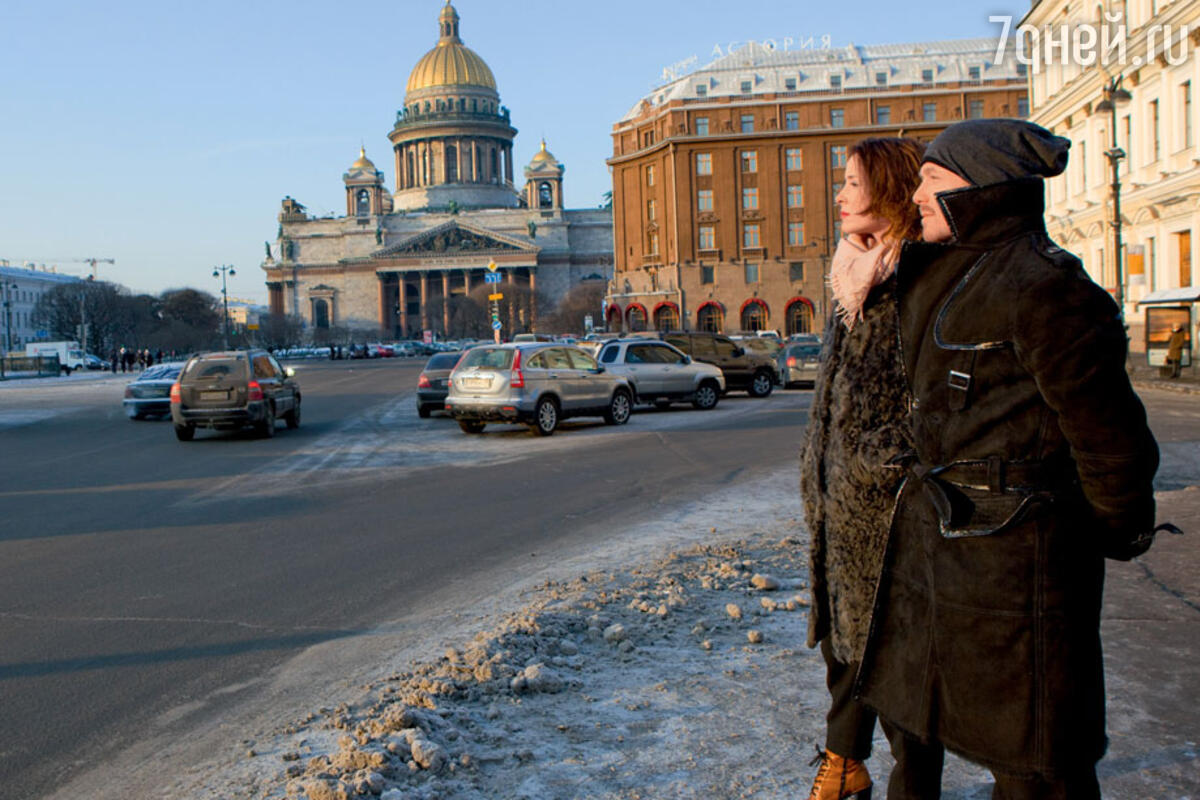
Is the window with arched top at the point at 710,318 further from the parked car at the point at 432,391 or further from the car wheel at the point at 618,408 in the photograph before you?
the car wheel at the point at 618,408

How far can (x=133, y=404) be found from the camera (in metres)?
24.9

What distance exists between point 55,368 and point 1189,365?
64.6 metres

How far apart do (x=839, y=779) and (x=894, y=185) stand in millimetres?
1718

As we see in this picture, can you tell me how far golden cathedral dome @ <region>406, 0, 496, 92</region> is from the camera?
131250 mm

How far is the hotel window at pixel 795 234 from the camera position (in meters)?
74.9

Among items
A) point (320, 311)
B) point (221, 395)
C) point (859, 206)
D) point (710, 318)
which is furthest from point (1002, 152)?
point (320, 311)

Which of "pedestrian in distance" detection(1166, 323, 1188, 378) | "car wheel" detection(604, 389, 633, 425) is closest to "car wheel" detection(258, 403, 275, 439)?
"car wheel" detection(604, 389, 633, 425)

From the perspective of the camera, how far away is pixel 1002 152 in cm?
257

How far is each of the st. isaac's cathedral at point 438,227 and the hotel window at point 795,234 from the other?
5215cm

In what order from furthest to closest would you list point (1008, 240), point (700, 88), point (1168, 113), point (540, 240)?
point (540, 240), point (700, 88), point (1168, 113), point (1008, 240)

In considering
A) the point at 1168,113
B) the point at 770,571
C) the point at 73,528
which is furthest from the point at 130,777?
the point at 1168,113

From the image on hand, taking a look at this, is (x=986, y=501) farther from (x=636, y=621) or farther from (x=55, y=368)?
(x=55, y=368)

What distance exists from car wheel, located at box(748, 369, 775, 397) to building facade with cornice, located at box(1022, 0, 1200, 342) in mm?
9618

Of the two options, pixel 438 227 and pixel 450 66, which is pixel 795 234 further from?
pixel 450 66
